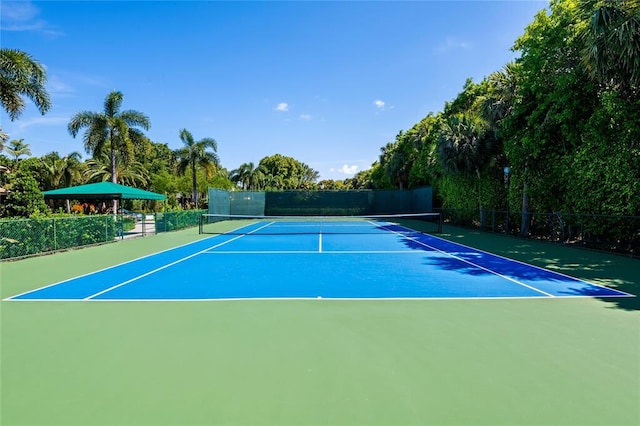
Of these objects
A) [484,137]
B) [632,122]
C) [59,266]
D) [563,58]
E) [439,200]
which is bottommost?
[59,266]

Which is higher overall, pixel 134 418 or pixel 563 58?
pixel 563 58

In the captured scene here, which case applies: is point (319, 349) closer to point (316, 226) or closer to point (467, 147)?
point (467, 147)

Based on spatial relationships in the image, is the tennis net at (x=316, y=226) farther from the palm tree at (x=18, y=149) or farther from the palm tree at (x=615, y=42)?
the palm tree at (x=18, y=149)

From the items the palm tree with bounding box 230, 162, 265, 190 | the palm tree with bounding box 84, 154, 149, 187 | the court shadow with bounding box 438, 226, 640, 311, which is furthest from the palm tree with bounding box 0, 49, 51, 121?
the palm tree with bounding box 230, 162, 265, 190

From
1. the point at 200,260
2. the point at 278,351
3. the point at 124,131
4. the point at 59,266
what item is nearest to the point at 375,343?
the point at 278,351

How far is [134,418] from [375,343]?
8.85ft

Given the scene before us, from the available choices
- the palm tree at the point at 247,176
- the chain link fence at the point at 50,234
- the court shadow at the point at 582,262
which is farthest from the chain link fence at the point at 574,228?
the palm tree at the point at 247,176

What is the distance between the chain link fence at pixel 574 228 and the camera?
38.5ft

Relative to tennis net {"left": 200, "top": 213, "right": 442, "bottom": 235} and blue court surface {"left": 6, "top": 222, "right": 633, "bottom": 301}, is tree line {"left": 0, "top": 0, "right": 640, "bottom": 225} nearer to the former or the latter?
tennis net {"left": 200, "top": 213, "right": 442, "bottom": 235}

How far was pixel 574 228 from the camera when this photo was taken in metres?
14.7

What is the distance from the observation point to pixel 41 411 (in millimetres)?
3078

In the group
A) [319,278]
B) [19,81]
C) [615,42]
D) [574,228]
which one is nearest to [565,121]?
[615,42]

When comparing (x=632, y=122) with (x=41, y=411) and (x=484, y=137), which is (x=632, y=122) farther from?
(x=41, y=411)

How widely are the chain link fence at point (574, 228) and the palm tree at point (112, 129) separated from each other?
77.8ft
